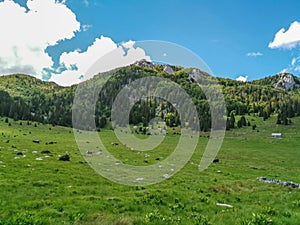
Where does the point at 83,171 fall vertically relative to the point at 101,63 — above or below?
below

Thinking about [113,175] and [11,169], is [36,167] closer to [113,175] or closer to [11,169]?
[11,169]

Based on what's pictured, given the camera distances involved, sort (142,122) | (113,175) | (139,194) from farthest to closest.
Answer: (142,122)
(113,175)
(139,194)

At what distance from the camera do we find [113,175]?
91.9 feet

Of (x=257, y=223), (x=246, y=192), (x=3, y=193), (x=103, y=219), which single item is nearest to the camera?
(x=257, y=223)

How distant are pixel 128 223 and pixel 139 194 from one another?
690 centimetres

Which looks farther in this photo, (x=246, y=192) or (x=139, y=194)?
(x=246, y=192)

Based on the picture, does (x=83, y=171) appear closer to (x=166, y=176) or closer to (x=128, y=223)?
(x=166, y=176)

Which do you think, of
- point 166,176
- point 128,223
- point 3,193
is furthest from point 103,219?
point 166,176

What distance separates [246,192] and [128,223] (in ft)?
45.1

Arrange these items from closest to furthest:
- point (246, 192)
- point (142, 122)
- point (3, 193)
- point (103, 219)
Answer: point (103, 219) < point (3, 193) < point (246, 192) < point (142, 122)

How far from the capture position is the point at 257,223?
11.1 metres

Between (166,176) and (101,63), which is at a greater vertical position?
(101,63)

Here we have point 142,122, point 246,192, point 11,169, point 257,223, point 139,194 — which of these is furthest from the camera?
point 142,122

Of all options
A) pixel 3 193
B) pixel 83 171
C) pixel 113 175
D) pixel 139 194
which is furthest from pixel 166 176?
pixel 3 193
